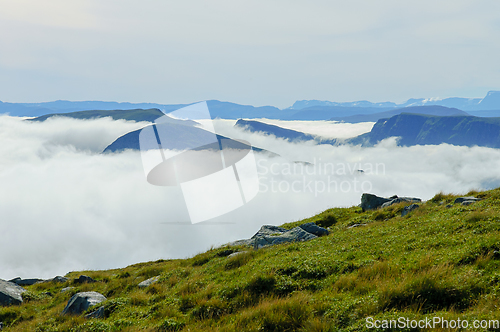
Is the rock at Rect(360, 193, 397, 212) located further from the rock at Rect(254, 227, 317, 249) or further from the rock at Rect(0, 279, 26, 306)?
the rock at Rect(0, 279, 26, 306)

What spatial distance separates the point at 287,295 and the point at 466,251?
675cm

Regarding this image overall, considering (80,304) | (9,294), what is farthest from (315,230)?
(9,294)

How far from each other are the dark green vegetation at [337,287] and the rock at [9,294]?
169cm

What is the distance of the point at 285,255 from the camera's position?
14367mm

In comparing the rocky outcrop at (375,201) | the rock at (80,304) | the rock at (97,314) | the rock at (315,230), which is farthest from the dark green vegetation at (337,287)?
the rocky outcrop at (375,201)

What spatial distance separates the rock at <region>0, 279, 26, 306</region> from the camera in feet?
58.5

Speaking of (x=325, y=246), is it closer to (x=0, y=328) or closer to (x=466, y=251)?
(x=466, y=251)

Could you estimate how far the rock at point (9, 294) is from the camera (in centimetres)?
1784

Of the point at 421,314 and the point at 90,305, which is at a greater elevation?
the point at 421,314

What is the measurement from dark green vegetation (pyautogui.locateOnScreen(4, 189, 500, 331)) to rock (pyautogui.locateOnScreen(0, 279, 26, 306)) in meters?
1.69

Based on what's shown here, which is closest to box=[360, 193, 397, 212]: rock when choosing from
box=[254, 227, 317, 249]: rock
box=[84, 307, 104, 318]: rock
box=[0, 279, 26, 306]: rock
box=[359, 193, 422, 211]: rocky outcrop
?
box=[359, 193, 422, 211]: rocky outcrop

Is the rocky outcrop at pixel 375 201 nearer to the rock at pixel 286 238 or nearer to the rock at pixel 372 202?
the rock at pixel 372 202

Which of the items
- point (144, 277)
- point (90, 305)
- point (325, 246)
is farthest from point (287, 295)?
point (144, 277)

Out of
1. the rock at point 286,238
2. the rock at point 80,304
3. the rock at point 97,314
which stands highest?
the rock at point 286,238
